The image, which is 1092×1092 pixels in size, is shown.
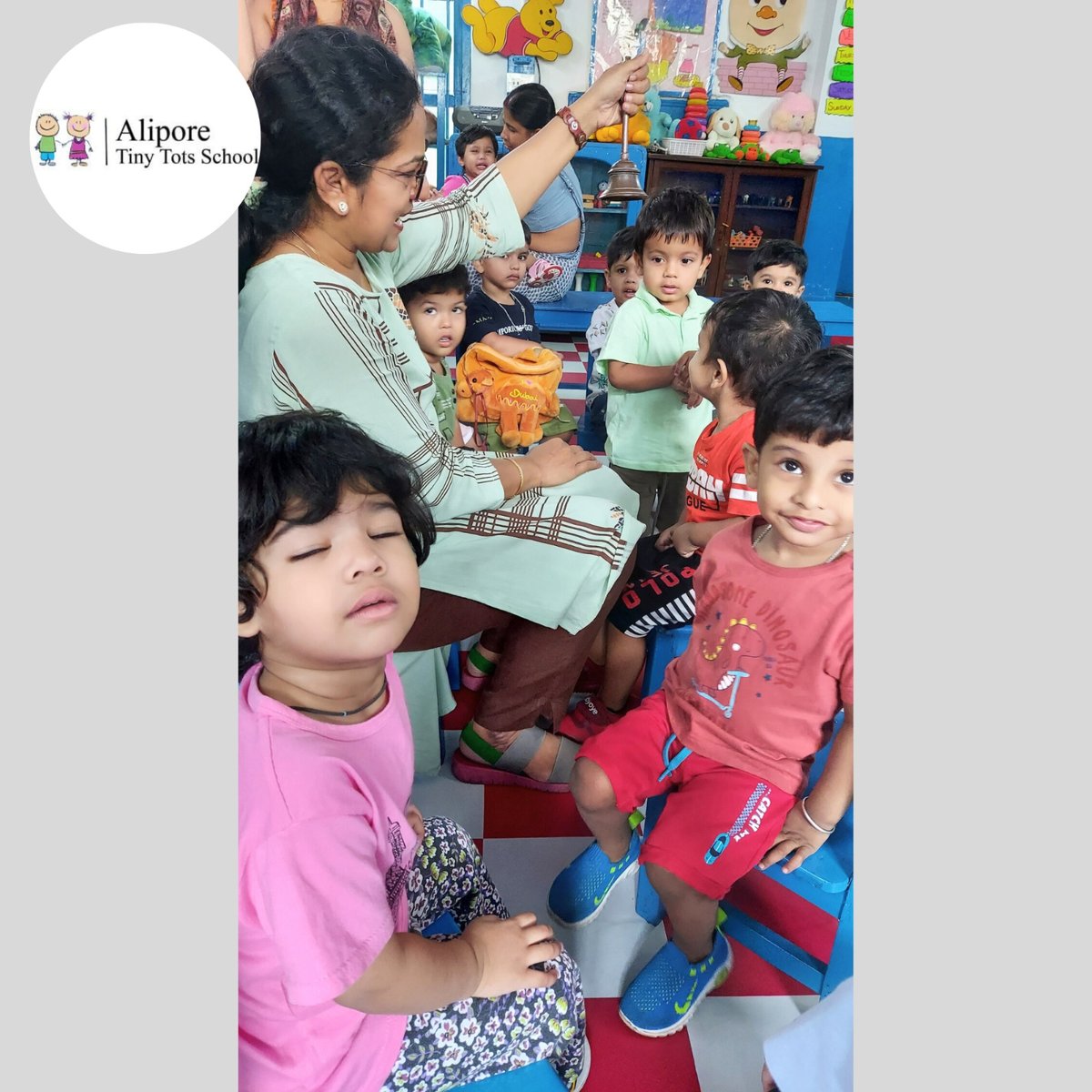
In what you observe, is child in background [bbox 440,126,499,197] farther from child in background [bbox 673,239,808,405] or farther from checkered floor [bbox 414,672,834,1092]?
checkered floor [bbox 414,672,834,1092]

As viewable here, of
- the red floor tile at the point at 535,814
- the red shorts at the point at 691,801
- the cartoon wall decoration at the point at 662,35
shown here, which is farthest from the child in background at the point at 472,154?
the red floor tile at the point at 535,814

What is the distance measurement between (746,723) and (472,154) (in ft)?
1.97

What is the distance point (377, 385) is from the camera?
62cm

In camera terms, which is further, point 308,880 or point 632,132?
point 632,132

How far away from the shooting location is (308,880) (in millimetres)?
562

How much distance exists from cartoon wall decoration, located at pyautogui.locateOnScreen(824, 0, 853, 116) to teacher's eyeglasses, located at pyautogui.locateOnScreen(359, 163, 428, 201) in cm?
32

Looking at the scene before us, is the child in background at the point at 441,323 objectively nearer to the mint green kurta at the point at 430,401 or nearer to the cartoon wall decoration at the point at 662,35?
the mint green kurta at the point at 430,401

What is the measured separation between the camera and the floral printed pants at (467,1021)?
72cm

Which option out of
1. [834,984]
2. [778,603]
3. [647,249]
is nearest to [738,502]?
[778,603]

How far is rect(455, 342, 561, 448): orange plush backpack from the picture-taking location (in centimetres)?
85

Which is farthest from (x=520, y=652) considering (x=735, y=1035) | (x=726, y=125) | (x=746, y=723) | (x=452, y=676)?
(x=726, y=125)
